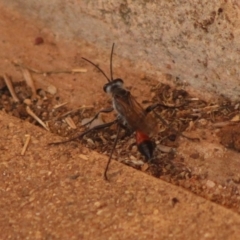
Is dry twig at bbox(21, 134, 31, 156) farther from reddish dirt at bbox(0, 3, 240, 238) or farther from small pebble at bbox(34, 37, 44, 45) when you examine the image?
small pebble at bbox(34, 37, 44, 45)

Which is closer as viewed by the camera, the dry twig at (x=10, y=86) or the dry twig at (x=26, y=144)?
the dry twig at (x=26, y=144)

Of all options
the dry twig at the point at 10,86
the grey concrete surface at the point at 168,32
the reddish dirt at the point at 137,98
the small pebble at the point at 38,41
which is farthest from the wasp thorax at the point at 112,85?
the small pebble at the point at 38,41

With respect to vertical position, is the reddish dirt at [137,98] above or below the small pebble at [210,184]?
above

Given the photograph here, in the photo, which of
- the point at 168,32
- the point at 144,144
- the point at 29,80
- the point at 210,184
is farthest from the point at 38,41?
the point at 210,184

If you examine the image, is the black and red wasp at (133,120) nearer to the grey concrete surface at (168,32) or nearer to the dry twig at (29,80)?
the grey concrete surface at (168,32)

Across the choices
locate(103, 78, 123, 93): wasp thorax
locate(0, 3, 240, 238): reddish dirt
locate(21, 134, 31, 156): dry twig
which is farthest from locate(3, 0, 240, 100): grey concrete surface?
locate(21, 134, 31, 156): dry twig
